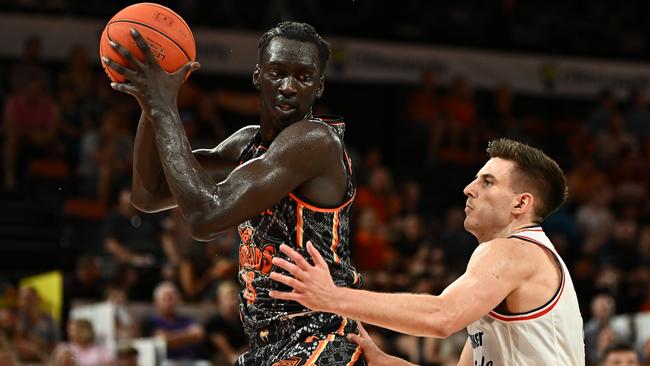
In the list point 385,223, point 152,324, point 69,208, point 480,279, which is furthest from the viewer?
point 385,223

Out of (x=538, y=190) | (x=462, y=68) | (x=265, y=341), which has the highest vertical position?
(x=462, y=68)

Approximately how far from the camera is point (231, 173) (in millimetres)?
3932

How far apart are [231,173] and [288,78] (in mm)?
428

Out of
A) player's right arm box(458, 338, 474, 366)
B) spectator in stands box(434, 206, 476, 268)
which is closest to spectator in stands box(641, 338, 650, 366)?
spectator in stands box(434, 206, 476, 268)

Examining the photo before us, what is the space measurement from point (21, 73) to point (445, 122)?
19.9ft

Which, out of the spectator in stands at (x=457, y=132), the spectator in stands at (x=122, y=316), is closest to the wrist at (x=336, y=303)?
the spectator in stands at (x=122, y=316)

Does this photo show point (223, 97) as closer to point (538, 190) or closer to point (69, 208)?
point (69, 208)

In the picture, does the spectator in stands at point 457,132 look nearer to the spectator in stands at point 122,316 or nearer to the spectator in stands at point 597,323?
the spectator in stands at point 597,323

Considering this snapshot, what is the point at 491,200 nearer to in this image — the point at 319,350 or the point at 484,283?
the point at 484,283

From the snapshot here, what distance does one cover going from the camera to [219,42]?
14758 mm

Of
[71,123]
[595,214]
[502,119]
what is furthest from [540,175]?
[502,119]

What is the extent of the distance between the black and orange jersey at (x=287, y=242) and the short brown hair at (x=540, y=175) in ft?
2.28

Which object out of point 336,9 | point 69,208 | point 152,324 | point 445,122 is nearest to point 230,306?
point 152,324

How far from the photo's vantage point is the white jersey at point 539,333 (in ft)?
13.2
